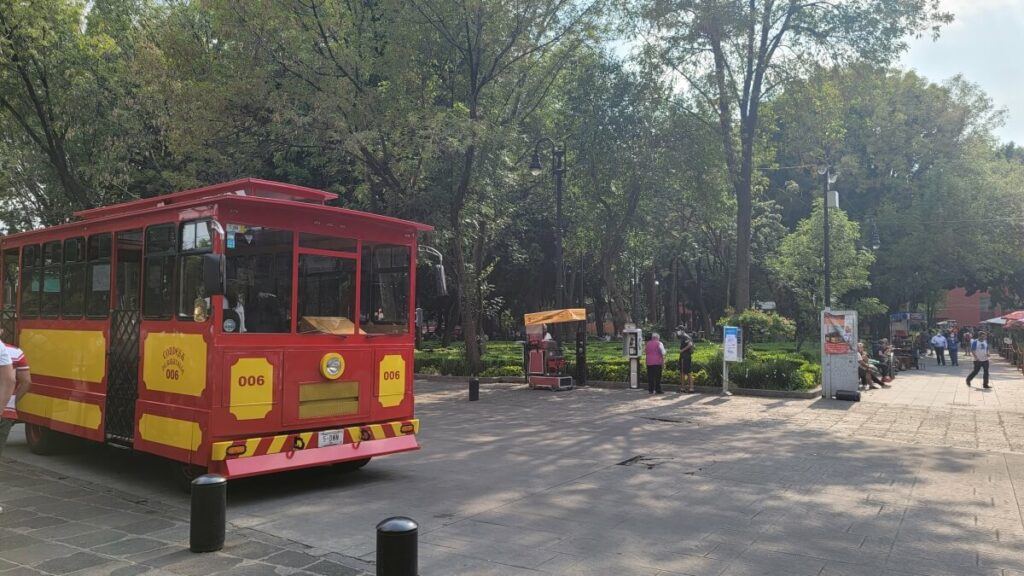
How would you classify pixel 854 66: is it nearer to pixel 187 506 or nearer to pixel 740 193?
pixel 740 193

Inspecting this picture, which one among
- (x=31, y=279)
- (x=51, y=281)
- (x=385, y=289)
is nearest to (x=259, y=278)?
(x=385, y=289)

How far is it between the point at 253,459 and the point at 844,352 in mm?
14306

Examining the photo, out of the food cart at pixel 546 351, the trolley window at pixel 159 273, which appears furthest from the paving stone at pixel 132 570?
the food cart at pixel 546 351

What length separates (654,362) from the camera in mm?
18266

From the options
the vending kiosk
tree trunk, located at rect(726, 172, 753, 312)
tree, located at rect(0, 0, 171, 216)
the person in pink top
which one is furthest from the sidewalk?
tree trunk, located at rect(726, 172, 753, 312)

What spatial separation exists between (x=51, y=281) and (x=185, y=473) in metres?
3.97

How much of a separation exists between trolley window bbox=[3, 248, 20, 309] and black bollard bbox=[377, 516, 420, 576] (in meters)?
9.14

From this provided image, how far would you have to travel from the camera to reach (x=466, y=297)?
74.5 ft

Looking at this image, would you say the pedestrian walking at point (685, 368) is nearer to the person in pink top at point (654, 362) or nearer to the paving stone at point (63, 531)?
the person in pink top at point (654, 362)

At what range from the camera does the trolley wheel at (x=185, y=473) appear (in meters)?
7.46

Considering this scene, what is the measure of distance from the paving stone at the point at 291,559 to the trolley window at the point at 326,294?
8.61ft

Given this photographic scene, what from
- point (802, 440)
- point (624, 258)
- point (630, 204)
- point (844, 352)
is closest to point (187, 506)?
point (802, 440)

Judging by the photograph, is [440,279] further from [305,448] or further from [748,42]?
[748,42]

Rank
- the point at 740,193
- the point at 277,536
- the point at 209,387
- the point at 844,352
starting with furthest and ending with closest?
the point at 740,193, the point at 844,352, the point at 209,387, the point at 277,536
